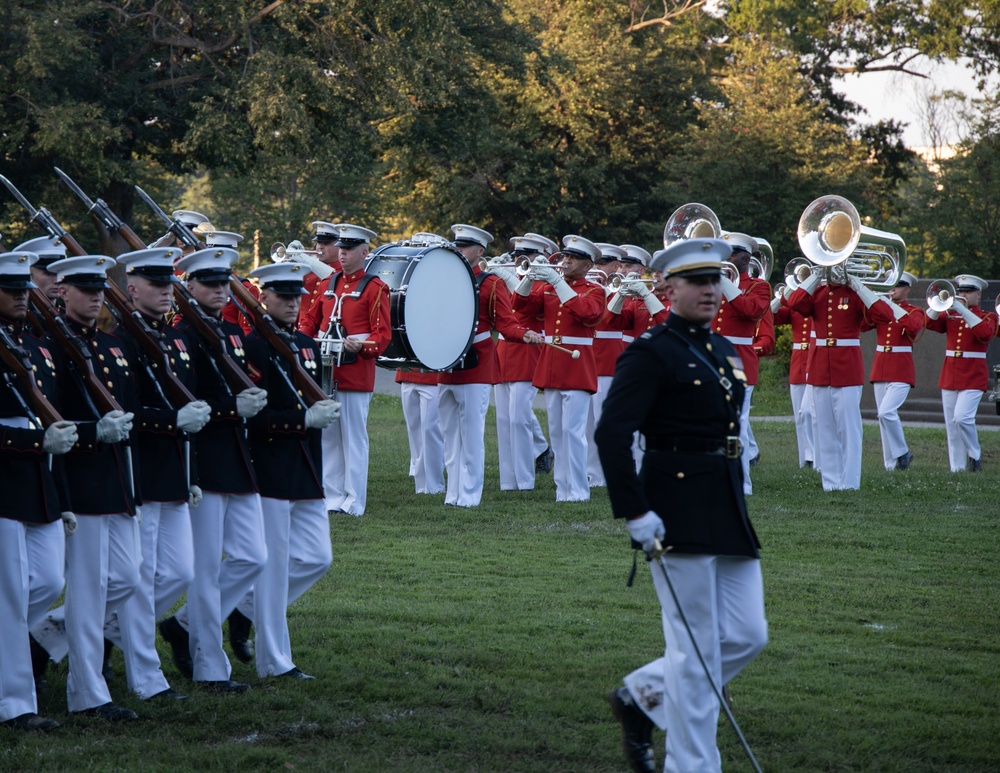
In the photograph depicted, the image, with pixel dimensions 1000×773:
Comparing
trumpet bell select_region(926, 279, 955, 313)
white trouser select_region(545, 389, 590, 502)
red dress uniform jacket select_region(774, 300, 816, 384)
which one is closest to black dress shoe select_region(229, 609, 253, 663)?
white trouser select_region(545, 389, 590, 502)

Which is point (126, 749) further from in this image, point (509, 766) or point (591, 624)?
point (591, 624)

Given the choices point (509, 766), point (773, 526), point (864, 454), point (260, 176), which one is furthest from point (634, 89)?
point (509, 766)

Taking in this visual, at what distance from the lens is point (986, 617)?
8.55 metres

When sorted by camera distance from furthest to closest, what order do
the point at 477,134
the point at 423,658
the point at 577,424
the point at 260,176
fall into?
the point at 477,134
the point at 260,176
the point at 577,424
the point at 423,658

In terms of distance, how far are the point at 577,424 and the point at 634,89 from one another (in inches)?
961

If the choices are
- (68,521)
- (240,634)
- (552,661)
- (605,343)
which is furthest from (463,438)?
(68,521)

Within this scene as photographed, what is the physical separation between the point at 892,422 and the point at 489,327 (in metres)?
5.70

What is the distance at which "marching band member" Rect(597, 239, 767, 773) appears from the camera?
204 inches

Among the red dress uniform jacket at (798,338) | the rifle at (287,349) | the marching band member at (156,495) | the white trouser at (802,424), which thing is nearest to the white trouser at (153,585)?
the marching band member at (156,495)

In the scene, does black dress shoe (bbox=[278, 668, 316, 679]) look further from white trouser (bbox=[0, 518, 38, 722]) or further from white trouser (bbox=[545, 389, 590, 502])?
white trouser (bbox=[545, 389, 590, 502])

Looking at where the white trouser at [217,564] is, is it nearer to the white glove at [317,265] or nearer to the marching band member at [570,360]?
the white glove at [317,265]

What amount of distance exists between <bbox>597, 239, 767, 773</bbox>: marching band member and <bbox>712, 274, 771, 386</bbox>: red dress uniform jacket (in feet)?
24.9

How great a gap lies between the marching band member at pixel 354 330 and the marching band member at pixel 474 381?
106 centimetres

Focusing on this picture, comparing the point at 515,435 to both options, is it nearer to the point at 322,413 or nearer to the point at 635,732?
the point at 322,413
